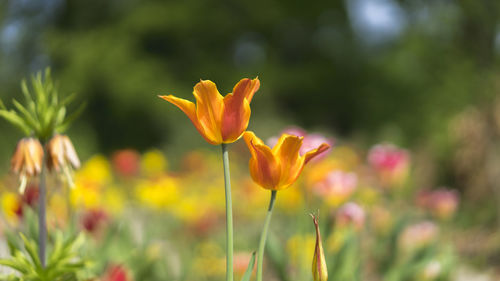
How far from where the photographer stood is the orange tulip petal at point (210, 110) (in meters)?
0.91

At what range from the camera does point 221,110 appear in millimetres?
921

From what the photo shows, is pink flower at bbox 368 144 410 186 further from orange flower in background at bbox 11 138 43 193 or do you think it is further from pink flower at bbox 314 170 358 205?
orange flower in background at bbox 11 138 43 193

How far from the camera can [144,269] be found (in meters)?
Result: 1.90

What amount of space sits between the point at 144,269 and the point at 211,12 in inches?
437

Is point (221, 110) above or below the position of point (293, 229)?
below

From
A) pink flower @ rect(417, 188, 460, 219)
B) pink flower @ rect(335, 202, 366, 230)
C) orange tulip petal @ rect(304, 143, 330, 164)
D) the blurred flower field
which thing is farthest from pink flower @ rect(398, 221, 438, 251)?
orange tulip petal @ rect(304, 143, 330, 164)

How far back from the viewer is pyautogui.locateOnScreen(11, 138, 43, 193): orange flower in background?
106 centimetres

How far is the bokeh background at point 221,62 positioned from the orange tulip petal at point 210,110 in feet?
28.4

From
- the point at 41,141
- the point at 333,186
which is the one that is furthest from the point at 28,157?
the point at 333,186

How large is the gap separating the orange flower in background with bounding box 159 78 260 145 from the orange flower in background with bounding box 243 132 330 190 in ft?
0.11

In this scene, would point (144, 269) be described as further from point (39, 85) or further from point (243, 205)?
point (243, 205)

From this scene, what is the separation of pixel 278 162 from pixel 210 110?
154 mm

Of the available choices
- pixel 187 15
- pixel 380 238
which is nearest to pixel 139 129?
pixel 187 15

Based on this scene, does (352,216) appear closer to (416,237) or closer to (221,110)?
(416,237)
